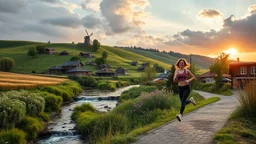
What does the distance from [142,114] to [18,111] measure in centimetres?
911

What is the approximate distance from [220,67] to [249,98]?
41.0 metres

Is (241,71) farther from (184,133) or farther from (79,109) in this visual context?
(184,133)

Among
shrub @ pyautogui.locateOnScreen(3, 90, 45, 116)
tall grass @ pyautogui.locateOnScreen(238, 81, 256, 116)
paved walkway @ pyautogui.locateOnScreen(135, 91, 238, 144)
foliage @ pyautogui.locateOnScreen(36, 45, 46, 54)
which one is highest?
foliage @ pyautogui.locateOnScreen(36, 45, 46, 54)

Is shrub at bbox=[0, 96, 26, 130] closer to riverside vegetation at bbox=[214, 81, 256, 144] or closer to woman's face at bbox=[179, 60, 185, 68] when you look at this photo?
woman's face at bbox=[179, 60, 185, 68]

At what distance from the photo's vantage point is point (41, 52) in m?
158

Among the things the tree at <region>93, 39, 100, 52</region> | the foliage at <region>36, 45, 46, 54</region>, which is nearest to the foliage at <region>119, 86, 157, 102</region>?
the foliage at <region>36, 45, 46, 54</region>

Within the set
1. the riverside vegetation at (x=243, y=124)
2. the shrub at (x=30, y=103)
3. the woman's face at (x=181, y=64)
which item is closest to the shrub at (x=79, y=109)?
the shrub at (x=30, y=103)

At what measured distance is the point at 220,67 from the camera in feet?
168

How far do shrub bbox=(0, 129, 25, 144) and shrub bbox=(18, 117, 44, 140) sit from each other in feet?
5.41

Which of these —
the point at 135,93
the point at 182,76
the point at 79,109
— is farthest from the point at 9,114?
the point at 135,93

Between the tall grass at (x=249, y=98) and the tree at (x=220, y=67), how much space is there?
131 feet

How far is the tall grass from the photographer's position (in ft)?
40.3

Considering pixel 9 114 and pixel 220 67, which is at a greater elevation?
pixel 220 67

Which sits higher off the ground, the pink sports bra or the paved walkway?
the pink sports bra
